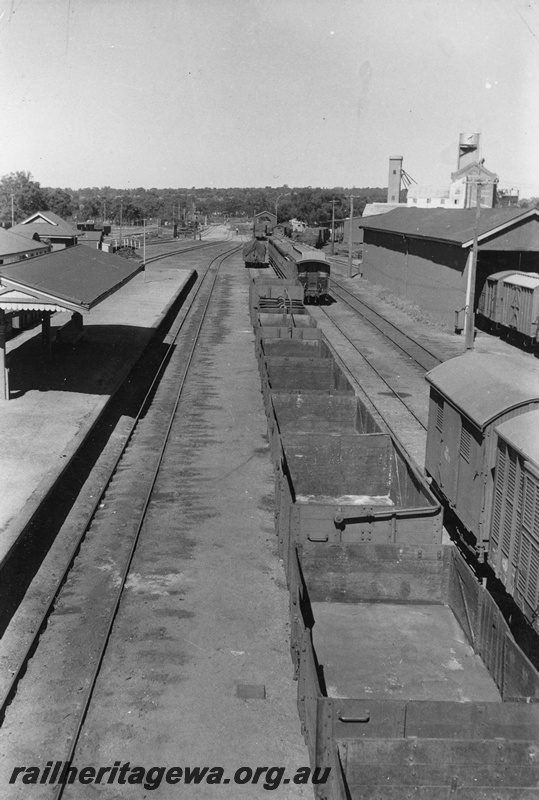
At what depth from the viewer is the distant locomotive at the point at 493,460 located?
1048 centimetres

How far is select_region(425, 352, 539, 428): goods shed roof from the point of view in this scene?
12.1 meters

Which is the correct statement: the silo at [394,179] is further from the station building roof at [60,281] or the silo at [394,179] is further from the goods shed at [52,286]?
the goods shed at [52,286]

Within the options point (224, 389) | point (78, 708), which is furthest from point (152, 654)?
point (224, 389)

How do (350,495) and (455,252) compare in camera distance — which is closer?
(350,495)

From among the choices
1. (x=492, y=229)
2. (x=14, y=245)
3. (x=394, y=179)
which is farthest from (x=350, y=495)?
(x=394, y=179)

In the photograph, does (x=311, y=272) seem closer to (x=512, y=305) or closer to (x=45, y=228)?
(x=512, y=305)

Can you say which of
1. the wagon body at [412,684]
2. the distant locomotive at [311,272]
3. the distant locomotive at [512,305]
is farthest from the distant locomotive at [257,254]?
the wagon body at [412,684]

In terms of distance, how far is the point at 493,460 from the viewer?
12.1 meters

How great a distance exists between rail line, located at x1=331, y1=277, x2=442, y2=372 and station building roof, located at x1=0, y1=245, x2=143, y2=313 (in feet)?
37.4

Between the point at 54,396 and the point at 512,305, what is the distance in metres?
19.2

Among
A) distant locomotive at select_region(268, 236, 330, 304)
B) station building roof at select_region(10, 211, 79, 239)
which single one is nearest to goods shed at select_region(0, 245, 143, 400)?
distant locomotive at select_region(268, 236, 330, 304)

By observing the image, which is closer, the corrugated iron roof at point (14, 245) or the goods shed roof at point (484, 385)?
the goods shed roof at point (484, 385)

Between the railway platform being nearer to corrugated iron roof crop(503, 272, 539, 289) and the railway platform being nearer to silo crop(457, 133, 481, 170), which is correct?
corrugated iron roof crop(503, 272, 539, 289)

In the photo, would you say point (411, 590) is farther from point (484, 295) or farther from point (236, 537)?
point (484, 295)
